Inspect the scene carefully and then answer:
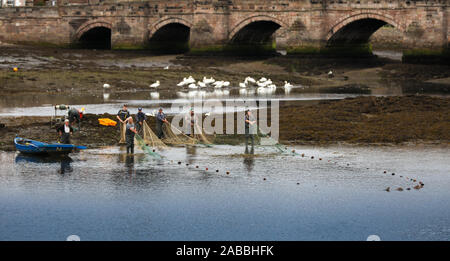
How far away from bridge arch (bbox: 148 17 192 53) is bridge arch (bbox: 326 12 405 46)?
14.3 meters

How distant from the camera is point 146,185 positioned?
25.0 m

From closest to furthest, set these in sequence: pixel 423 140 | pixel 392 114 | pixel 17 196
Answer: pixel 17 196 → pixel 423 140 → pixel 392 114

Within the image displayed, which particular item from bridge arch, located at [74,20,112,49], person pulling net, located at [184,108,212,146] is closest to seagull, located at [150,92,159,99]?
person pulling net, located at [184,108,212,146]

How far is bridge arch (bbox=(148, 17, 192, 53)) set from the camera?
80.0m

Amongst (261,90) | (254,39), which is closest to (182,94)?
(261,90)

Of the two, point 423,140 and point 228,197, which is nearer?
point 228,197

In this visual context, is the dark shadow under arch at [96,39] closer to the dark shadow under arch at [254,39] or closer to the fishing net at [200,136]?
the dark shadow under arch at [254,39]

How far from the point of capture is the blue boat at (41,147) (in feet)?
96.1

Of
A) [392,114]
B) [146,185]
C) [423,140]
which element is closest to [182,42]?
[392,114]

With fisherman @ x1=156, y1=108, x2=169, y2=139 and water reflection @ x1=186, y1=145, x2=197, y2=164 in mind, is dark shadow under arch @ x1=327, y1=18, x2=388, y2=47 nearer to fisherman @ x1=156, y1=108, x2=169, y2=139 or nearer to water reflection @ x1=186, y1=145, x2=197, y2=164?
fisherman @ x1=156, y1=108, x2=169, y2=139

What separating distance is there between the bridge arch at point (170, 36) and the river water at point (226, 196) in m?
49.7

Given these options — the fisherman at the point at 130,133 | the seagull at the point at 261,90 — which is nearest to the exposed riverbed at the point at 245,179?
the fisherman at the point at 130,133

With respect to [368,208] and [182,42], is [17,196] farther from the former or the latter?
[182,42]

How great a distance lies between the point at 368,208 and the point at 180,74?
141 ft
